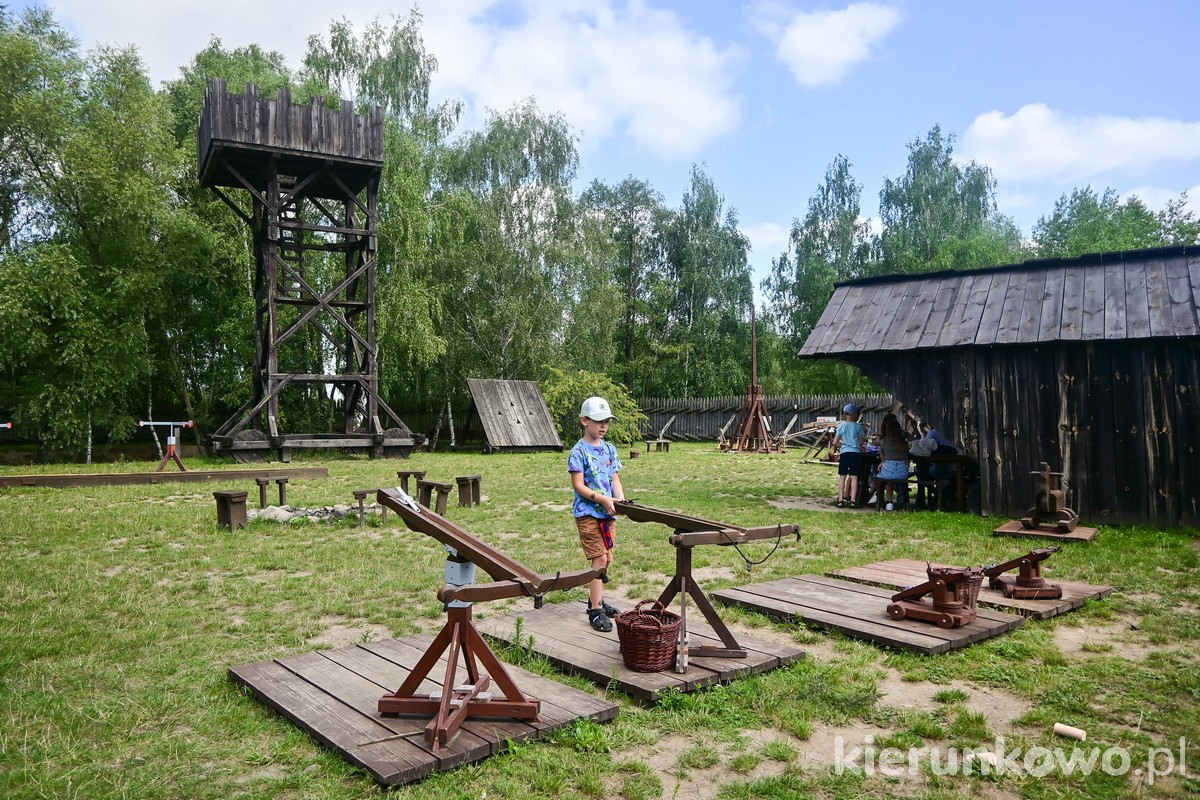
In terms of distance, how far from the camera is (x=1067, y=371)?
11328 mm

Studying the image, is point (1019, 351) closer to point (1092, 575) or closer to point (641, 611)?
point (1092, 575)

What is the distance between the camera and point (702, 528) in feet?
16.4

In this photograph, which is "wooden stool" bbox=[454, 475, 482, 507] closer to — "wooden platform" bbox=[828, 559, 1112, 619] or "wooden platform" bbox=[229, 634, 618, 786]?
"wooden platform" bbox=[828, 559, 1112, 619]

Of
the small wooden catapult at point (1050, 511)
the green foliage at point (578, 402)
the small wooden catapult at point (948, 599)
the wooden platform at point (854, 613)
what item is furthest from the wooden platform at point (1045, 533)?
the green foliage at point (578, 402)

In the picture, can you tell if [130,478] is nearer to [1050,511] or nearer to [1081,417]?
[1050,511]

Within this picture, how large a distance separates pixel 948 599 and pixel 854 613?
744 mm

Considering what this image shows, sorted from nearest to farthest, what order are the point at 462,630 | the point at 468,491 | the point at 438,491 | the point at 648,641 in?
the point at 462,630
the point at 648,641
the point at 438,491
the point at 468,491

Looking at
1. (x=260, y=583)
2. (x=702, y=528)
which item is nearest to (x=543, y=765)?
(x=702, y=528)

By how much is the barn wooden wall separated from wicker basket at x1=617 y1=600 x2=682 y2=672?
893cm

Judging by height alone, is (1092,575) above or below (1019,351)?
below

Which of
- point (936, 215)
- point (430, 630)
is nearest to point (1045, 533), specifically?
point (430, 630)

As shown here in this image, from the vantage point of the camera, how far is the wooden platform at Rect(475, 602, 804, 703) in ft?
15.6

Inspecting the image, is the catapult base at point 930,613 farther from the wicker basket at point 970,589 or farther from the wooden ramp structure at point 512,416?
the wooden ramp structure at point 512,416

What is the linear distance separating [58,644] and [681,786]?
186 inches
